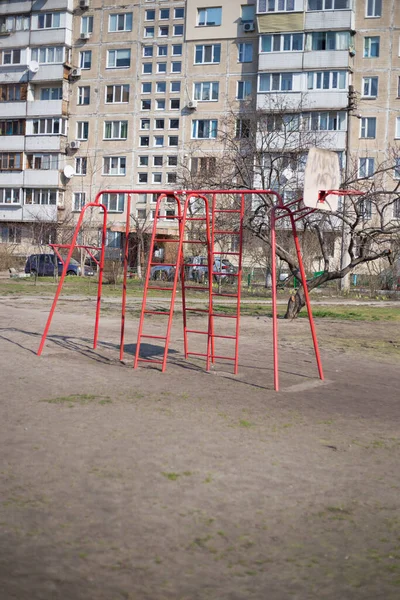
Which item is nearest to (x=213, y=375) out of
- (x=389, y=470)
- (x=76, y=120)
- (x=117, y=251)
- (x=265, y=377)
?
(x=265, y=377)

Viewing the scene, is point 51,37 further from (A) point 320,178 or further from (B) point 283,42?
(A) point 320,178

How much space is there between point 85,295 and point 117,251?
2726cm

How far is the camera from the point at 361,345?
575 inches

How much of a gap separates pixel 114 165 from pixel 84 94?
5.37 m

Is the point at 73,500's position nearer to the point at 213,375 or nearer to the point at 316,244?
the point at 213,375

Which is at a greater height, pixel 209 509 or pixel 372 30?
pixel 372 30

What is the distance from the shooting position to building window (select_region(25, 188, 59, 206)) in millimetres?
58344

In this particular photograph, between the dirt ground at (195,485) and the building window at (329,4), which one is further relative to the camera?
the building window at (329,4)

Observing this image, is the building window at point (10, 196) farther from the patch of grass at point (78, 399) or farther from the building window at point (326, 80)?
the patch of grass at point (78, 399)

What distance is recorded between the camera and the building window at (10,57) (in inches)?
2277

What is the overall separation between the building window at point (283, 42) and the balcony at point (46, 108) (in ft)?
48.8

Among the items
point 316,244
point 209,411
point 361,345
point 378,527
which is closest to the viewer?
point 378,527

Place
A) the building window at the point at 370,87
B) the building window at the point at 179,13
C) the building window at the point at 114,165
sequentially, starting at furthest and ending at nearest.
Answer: the building window at the point at 114,165, the building window at the point at 179,13, the building window at the point at 370,87

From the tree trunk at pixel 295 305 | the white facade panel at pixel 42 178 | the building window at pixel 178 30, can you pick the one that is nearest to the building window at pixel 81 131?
the white facade panel at pixel 42 178
